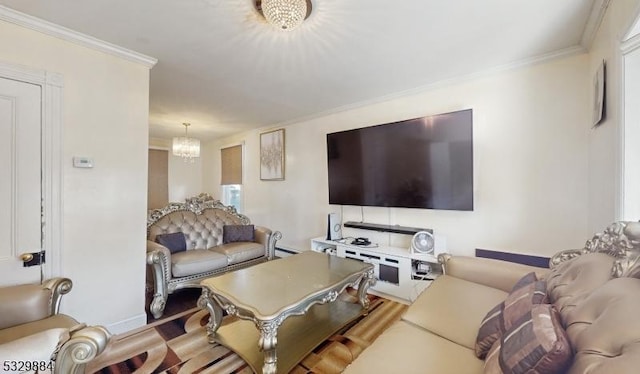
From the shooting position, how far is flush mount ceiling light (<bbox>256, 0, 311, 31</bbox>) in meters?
1.46

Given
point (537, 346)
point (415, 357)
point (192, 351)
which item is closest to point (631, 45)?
point (537, 346)

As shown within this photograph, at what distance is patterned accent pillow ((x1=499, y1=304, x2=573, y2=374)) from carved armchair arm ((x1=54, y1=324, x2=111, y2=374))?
1.34 meters

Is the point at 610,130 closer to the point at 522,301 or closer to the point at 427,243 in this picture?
the point at 522,301

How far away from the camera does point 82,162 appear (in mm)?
1969

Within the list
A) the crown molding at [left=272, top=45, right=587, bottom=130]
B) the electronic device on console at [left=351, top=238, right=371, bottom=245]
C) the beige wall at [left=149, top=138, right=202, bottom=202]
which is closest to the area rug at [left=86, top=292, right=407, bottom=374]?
the electronic device on console at [left=351, top=238, right=371, bottom=245]

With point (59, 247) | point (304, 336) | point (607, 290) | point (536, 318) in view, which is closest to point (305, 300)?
point (304, 336)

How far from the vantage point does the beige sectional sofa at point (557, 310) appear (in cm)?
63

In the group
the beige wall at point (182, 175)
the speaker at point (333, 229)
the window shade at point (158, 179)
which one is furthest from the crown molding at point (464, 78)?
the window shade at point (158, 179)

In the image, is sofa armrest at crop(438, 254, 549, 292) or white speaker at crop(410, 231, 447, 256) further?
white speaker at crop(410, 231, 447, 256)

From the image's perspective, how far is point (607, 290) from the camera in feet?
2.63

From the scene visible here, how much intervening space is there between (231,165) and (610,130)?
5547mm

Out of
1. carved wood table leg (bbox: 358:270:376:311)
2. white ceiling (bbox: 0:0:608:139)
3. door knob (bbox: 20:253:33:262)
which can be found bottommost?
carved wood table leg (bbox: 358:270:376:311)

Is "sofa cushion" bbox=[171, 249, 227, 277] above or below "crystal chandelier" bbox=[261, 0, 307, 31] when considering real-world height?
below

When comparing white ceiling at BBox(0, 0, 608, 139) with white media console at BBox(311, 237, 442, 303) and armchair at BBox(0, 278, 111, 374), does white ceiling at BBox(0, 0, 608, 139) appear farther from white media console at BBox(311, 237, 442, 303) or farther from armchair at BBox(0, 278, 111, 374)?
white media console at BBox(311, 237, 442, 303)
